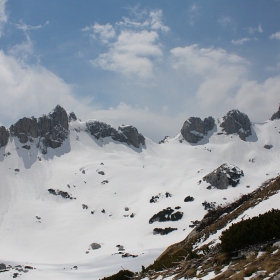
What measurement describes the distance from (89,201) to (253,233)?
11562cm

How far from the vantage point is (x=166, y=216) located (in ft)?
310

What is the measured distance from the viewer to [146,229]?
299 feet

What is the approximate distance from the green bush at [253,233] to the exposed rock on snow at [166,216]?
82563 mm

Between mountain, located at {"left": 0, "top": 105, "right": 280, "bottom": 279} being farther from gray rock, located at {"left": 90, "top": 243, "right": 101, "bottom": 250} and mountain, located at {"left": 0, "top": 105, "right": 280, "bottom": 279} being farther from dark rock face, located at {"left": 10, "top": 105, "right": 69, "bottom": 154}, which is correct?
dark rock face, located at {"left": 10, "top": 105, "right": 69, "bottom": 154}

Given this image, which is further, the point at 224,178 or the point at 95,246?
the point at 224,178

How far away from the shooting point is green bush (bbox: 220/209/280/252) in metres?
12.0

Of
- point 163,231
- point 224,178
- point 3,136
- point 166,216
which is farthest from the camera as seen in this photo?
point 3,136

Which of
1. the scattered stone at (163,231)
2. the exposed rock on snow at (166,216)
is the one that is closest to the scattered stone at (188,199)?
the exposed rock on snow at (166,216)

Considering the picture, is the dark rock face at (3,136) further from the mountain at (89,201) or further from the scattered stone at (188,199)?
the scattered stone at (188,199)

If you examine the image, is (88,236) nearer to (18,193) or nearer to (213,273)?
(18,193)

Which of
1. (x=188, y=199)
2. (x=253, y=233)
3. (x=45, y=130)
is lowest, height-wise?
(x=253, y=233)

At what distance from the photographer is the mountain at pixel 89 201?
7294 cm

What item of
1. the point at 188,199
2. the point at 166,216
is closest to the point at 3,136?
the point at 166,216

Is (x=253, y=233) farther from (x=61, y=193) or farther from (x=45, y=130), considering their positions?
(x=45, y=130)
